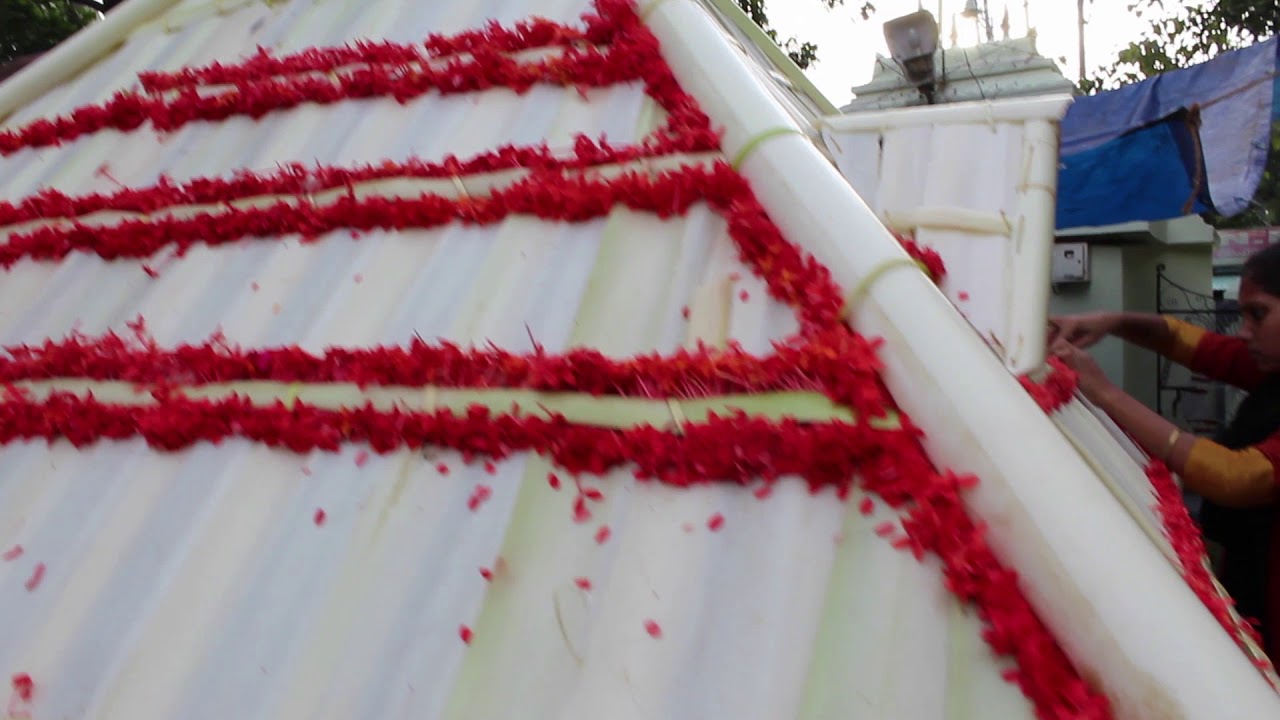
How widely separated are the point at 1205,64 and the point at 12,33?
15.6 m

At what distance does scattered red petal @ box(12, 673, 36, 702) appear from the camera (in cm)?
155

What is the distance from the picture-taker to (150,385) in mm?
2012

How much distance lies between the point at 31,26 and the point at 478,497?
49.9 ft

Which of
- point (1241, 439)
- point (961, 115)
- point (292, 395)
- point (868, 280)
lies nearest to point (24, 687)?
point (292, 395)

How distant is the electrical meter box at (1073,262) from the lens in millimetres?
9750

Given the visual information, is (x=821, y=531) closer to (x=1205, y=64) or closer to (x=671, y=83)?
(x=671, y=83)

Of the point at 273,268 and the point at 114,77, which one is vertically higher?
the point at 114,77

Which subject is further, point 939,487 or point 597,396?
point 597,396

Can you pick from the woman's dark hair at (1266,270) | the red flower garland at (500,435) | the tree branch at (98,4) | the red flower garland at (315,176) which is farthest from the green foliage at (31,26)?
the woman's dark hair at (1266,270)

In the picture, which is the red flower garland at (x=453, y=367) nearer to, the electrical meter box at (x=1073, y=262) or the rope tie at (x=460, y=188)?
the rope tie at (x=460, y=188)

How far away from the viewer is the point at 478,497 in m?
1.55

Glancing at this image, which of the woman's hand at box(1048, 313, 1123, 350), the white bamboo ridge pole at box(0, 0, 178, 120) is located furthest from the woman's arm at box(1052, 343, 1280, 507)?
the white bamboo ridge pole at box(0, 0, 178, 120)

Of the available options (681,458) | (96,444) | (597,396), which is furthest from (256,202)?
(681,458)

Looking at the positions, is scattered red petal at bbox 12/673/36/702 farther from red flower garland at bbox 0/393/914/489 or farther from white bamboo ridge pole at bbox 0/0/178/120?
white bamboo ridge pole at bbox 0/0/178/120
